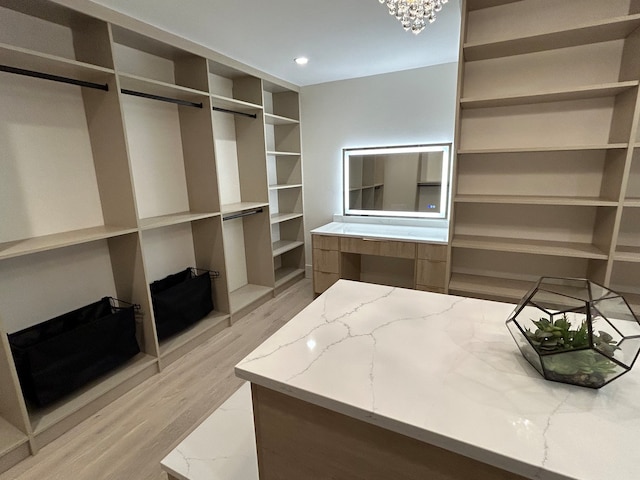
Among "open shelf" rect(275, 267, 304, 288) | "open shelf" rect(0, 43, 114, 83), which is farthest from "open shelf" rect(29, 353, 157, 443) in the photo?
"open shelf" rect(0, 43, 114, 83)

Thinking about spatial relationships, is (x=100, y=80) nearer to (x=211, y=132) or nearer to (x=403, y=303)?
(x=211, y=132)

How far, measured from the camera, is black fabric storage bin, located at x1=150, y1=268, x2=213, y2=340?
243cm

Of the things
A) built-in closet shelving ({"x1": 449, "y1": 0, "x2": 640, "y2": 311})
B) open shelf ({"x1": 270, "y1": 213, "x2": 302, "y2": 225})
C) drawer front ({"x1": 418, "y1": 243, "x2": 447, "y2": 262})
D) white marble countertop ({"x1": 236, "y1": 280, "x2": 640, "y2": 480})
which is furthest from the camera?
open shelf ({"x1": 270, "y1": 213, "x2": 302, "y2": 225})

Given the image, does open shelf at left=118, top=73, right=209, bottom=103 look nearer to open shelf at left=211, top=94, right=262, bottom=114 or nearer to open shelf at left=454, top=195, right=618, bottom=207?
open shelf at left=211, top=94, right=262, bottom=114

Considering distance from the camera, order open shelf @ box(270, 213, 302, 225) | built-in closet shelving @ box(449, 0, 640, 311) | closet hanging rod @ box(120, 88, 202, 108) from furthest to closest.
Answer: open shelf @ box(270, 213, 302, 225)
closet hanging rod @ box(120, 88, 202, 108)
built-in closet shelving @ box(449, 0, 640, 311)

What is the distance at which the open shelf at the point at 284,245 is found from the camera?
146 inches

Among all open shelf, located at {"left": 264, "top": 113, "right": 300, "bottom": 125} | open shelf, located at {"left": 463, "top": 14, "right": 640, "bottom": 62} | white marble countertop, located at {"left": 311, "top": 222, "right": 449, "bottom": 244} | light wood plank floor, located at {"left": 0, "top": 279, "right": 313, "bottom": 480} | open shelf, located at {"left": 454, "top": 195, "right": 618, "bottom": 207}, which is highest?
open shelf, located at {"left": 463, "top": 14, "right": 640, "bottom": 62}

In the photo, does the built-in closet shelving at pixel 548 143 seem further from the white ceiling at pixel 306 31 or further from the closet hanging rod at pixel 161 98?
the closet hanging rod at pixel 161 98

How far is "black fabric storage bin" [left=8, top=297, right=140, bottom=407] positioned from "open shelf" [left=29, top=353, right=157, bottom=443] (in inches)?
2.8

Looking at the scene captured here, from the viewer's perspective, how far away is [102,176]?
84.6 inches

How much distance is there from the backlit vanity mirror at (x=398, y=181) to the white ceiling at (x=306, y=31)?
2.75 feet

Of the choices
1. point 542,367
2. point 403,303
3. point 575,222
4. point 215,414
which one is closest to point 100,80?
point 215,414

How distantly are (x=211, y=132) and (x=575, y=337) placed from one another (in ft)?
8.62

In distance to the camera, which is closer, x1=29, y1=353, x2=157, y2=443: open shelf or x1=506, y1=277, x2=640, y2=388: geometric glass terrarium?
x1=506, y1=277, x2=640, y2=388: geometric glass terrarium
